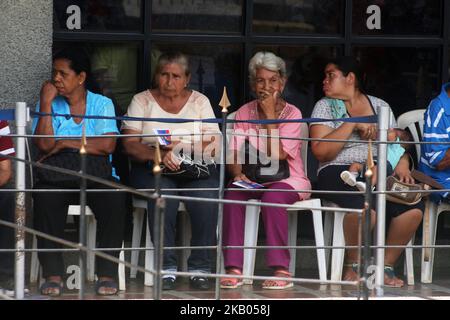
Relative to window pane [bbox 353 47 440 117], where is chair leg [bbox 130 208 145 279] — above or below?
below

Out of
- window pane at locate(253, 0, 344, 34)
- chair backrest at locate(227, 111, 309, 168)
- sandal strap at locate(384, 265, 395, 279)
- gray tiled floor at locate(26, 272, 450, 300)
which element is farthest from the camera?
window pane at locate(253, 0, 344, 34)

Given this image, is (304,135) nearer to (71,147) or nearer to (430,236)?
(430,236)

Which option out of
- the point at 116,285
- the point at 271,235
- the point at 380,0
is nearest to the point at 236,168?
the point at 271,235

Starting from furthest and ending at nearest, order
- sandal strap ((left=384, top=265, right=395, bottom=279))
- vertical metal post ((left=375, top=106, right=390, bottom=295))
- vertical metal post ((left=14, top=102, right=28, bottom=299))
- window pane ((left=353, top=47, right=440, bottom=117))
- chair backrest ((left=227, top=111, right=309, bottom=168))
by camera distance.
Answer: window pane ((left=353, top=47, right=440, bottom=117)) < chair backrest ((left=227, top=111, right=309, bottom=168)) < sandal strap ((left=384, top=265, right=395, bottom=279)) < vertical metal post ((left=375, top=106, right=390, bottom=295)) < vertical metal post ((left=14, top=102, right=28, bottom=299))

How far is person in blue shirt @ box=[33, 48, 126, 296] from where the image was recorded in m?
8.95

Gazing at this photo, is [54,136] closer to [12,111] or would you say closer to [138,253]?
[12,111]

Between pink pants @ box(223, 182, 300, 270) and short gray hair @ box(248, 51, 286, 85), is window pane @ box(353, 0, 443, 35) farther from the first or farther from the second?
pink pants @ box(223, 182, 300, 270)

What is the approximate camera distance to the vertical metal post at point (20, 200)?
841cm

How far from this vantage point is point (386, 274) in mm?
9297

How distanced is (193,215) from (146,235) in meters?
0.39

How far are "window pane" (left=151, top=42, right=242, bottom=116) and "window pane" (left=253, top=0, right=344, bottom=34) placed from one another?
0.95 feet

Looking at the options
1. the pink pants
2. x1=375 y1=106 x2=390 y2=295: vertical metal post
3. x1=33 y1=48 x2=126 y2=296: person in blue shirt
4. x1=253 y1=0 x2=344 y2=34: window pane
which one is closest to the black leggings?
x1=33 y1=48 x2=126 y2=296: person in blue shirt

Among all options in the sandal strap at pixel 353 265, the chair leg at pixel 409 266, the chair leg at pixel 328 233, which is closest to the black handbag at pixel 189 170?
the chair leg at pixel 328 233

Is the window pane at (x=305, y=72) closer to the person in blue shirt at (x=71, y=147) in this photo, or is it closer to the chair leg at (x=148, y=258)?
the person in blue shirt at (x=71, y=147)
